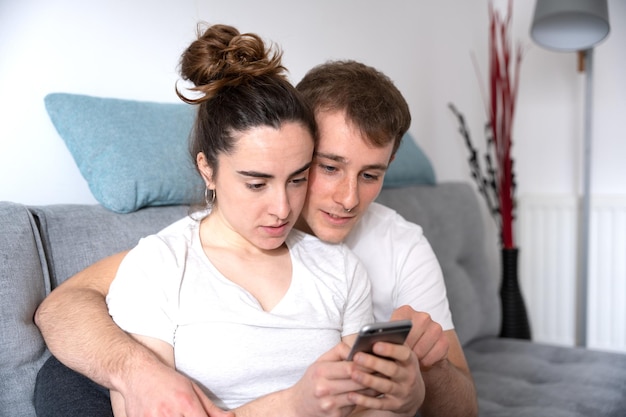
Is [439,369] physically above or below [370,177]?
below

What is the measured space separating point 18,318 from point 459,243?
160cm

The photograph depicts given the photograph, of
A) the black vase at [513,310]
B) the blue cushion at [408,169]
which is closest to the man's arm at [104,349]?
the blue cushion at [408,169]

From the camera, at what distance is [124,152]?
1472mm

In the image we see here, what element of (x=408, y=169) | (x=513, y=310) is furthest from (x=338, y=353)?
(x=513, y=310)

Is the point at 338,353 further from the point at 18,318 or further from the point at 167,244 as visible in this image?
the point at 18,318

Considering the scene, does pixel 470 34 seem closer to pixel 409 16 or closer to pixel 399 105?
pixel 409 16

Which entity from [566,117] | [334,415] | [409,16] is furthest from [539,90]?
[334,415]

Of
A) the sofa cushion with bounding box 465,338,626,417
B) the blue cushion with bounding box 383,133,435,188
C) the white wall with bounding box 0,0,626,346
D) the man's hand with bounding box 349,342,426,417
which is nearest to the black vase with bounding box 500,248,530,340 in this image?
the sofa cushion with bounding box 465,338,626,417

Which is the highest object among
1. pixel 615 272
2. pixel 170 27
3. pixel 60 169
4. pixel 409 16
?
pixel 409 16

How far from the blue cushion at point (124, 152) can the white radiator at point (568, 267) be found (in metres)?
2.23

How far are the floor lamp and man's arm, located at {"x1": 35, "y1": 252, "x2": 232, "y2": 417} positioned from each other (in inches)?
83.7

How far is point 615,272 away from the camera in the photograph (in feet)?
9.98

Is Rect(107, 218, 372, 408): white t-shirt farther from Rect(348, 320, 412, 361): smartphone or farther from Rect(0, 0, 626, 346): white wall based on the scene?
Rect(0, 0, 626, 346): white wall

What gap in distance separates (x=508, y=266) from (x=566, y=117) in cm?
88
